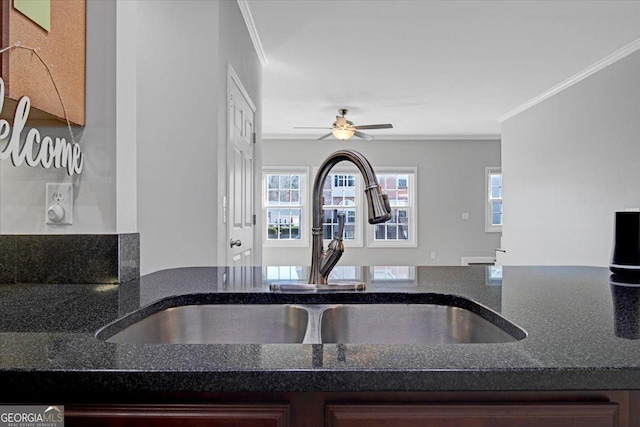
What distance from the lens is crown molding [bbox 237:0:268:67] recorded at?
3.13 metres

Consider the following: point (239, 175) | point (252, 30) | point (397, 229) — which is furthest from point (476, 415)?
point (397, 229)

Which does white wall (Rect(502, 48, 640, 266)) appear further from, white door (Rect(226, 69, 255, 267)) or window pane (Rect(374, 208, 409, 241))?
white door (Rect(226, 69, 255, 267))

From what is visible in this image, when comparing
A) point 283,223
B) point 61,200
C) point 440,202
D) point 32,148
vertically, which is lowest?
point 283,223

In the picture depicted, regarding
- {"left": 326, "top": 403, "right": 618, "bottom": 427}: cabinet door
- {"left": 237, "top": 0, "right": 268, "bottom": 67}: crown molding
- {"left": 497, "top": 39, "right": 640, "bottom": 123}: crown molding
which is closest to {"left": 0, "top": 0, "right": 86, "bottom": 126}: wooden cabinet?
{"left": 326, "top": 403, "right": 618, "bottom": 427}: cabinet door

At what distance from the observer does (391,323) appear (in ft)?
3.51

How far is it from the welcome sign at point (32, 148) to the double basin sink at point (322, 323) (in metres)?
0.45

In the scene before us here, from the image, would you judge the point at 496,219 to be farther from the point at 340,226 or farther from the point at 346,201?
the point at 340,226

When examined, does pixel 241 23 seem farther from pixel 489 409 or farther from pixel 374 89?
pixel 489 409

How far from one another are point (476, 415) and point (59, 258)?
3.62ft

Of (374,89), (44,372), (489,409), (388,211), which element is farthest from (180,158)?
(374,89)

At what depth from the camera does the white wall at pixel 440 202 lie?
26.6ft

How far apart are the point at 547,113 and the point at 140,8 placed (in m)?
4.63

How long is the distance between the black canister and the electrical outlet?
1576 mm

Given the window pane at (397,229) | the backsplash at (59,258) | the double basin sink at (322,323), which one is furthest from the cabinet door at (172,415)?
the window pane at (397,229)
